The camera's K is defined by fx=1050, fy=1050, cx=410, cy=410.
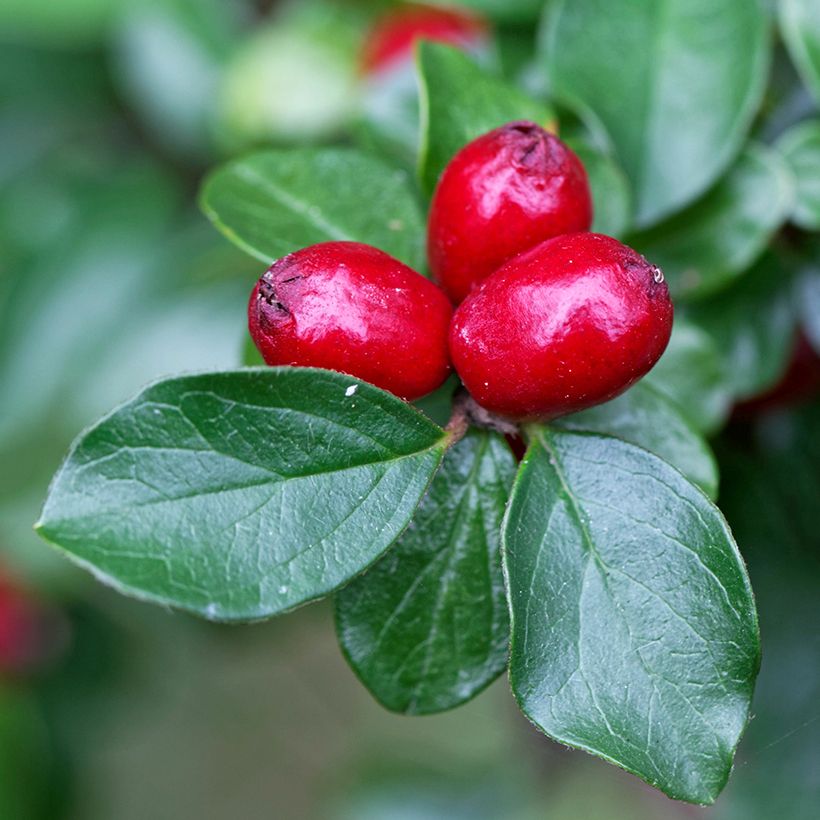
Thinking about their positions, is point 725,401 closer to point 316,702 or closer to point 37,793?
point 37,793

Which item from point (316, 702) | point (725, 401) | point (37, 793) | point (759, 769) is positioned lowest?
point (316, 702)

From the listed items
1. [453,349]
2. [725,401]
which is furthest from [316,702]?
[453,349]

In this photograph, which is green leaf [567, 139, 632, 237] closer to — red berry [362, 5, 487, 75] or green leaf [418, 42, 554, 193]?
green leaf [418, 42, 554, 193]

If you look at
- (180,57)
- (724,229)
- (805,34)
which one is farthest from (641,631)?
(180,57)

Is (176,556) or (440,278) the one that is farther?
(440,278)

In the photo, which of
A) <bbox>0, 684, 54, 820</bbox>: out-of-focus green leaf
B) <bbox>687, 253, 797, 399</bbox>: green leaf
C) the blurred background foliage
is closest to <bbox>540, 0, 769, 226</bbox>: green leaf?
the blurred background foliage

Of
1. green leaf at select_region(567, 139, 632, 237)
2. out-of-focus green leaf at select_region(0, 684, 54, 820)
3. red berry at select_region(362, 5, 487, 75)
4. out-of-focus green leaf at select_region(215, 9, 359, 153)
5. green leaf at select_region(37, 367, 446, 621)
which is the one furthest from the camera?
out-of-focus green leaf at select_region(0, 684, 54, 820)

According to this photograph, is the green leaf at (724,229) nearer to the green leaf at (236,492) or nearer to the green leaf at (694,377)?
the green leaf at (694,377)
